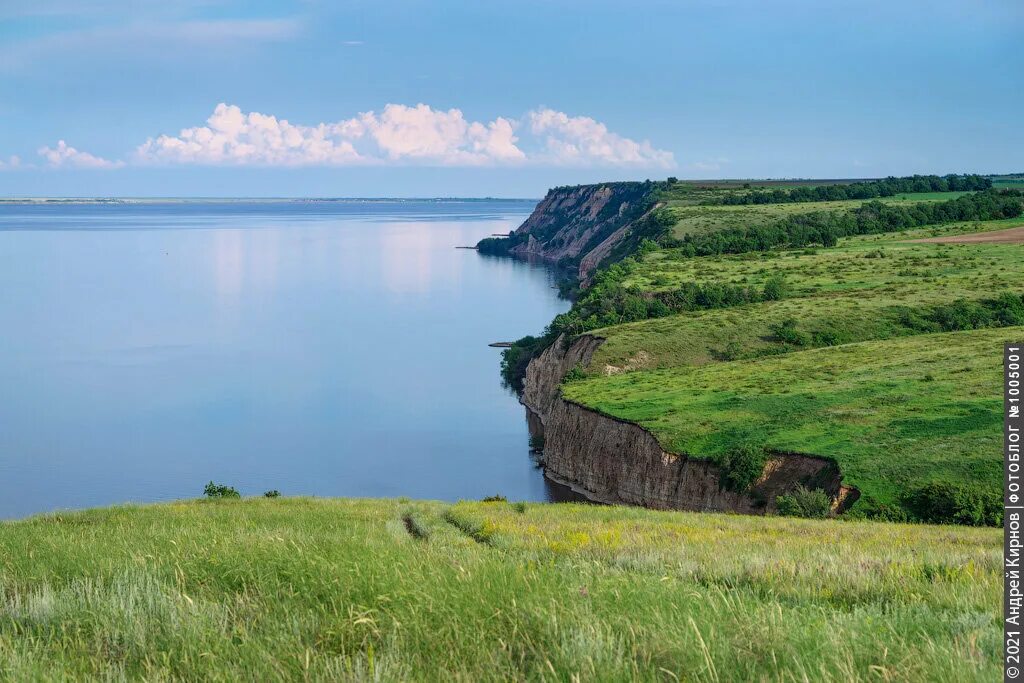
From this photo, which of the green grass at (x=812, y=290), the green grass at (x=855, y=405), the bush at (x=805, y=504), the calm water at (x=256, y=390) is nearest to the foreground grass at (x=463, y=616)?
the bush at (x=805, y=504)

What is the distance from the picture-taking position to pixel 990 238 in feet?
340

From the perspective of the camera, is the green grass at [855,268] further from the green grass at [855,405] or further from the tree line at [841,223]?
the green grass at [855,405]

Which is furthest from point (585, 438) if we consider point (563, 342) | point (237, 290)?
point (237, 290)

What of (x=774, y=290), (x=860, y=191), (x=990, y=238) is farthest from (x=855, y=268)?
(x=860, y=191)

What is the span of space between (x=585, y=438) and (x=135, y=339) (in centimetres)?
5814

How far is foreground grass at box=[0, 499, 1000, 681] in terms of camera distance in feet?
21.6

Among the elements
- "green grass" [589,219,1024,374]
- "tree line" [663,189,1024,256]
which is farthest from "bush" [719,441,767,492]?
"tree line" [663,189,1024,256]

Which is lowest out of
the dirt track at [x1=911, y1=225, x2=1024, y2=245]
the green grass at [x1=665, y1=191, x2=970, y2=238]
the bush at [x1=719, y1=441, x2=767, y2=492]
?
the bush at [x1=719, y1=441, x2=767, y2=492]

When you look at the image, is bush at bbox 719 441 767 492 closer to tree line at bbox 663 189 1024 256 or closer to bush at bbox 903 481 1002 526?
bush at bbox 903 481 1002 526

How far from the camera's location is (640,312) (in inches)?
3123

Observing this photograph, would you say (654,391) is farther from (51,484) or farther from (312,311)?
(312,311)

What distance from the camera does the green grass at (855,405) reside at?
40500 millimetres

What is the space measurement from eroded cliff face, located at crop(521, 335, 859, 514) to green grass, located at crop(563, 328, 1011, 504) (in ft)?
2.08

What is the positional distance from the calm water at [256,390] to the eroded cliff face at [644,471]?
2.23m
